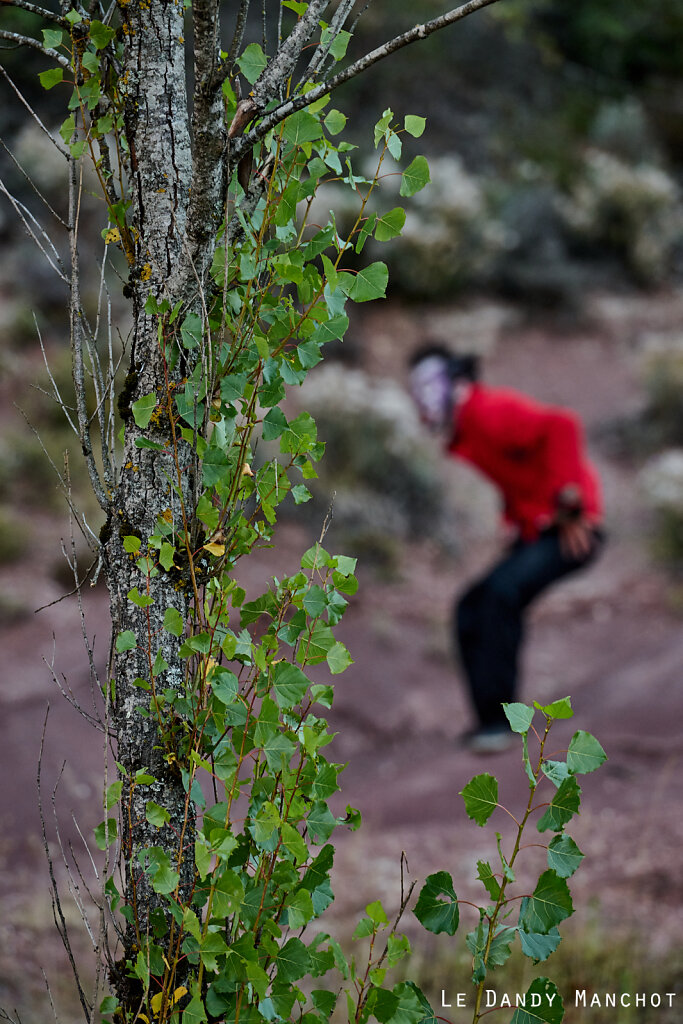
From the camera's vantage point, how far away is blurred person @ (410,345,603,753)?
5.08 meters

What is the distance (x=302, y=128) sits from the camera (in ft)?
4.67

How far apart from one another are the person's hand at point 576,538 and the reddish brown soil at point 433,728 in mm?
1010

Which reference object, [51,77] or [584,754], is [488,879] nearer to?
[584,754]

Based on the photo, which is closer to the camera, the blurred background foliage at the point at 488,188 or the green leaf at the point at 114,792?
the green leaf at the point at 114,792

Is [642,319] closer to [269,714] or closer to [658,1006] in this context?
[658,1006]

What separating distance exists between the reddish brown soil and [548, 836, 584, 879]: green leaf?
1302mm

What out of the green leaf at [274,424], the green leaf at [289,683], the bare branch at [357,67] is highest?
the bare branch at [357,67]

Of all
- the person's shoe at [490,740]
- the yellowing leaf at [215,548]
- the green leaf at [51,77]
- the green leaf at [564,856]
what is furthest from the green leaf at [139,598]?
the person's shoe at [490,740]

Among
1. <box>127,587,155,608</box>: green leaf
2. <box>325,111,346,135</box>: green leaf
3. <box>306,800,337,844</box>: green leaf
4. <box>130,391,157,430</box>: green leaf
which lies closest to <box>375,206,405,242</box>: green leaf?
<box>325,111,346,135</box>: green leaf

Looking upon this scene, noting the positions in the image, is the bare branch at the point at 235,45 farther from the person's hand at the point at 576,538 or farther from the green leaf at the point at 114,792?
the person's hand at the point at 576,538

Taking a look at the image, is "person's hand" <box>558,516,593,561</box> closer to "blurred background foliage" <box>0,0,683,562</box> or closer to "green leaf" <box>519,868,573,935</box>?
"blurred background foliage" <box>0,0,683,562</box>

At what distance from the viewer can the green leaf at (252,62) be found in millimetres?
1421

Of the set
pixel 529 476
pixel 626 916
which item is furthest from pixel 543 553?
pixel 626 916

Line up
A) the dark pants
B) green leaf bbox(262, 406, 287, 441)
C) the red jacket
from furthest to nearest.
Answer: the dark pants → the red jacket → green leaf bbox(262, 406, 287, 441)
